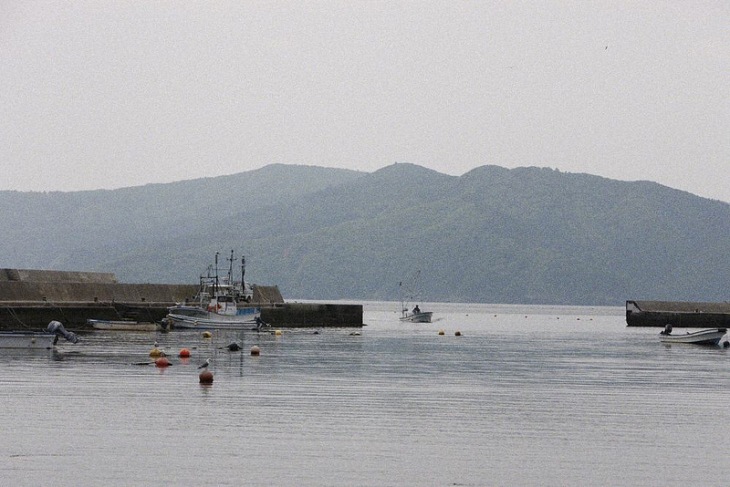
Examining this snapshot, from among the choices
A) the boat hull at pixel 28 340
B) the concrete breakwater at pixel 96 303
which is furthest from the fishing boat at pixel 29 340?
the concrete breakwater at pixel 96 303

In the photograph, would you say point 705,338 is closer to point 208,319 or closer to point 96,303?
point 208,319

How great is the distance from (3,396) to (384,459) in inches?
627

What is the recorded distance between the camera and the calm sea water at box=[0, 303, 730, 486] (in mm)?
24234

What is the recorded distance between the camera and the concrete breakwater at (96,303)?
84688 mm

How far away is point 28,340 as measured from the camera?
66.3 meters

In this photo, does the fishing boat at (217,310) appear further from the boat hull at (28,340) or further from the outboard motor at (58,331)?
the boat hull at (28,340)

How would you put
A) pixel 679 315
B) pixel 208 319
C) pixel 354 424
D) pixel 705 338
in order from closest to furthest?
pixel 354 424
pixel 705 338
pixel 208 319
pixel 679 315

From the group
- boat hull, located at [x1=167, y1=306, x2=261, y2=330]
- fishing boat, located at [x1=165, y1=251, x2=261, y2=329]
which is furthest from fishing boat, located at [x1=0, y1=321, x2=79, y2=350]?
boat hull, located at [x1=167, y1=306, x2=261, y2=330]

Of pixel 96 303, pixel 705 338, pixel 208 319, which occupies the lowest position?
pixel 705 338

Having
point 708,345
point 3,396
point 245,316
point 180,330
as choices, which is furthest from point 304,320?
point 3,396

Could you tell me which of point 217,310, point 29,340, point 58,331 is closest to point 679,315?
point 217,310

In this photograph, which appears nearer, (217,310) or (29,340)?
Answer: (29,340)

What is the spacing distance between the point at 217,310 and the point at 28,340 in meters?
39.8

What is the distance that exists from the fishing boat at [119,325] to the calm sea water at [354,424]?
30.5 m
